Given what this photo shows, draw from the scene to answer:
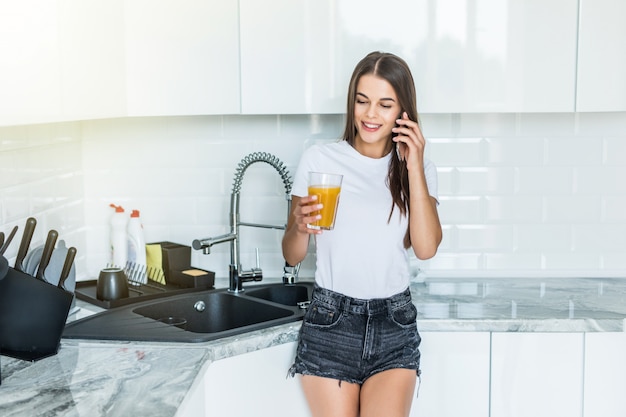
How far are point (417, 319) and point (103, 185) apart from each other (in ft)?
4.47

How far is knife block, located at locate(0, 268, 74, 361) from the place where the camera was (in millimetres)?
1953

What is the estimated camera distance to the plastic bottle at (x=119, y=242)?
295 centimetres

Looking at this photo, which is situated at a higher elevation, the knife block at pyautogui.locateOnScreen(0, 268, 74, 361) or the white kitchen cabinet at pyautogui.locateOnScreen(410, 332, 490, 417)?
the knife block at pyautogui.locateOnScreen(0, 268, 74, 361)

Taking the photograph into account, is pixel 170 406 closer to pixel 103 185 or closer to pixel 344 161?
pixel 344 161

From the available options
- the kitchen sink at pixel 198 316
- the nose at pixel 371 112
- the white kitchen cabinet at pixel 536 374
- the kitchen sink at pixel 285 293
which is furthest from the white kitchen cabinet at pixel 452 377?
the nose at pixel 371 112

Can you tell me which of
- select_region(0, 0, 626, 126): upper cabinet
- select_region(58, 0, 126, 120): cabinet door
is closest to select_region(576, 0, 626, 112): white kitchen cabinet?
select_region(0, 0, 626, 126): upper cabinet

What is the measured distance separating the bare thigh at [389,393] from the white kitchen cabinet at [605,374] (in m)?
0.58

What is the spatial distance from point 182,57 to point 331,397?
1.19m

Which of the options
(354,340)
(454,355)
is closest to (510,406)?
(454,355)

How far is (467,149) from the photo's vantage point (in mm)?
3096


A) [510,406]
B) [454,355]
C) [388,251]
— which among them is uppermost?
[388,251]

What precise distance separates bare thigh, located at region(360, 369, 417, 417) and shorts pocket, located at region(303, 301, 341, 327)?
199mm

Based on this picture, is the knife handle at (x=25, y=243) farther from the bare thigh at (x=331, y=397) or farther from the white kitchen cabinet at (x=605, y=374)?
the white kitchen cabinet at (x=605, y=374)

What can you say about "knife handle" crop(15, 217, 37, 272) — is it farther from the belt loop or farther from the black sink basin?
the belt loop
